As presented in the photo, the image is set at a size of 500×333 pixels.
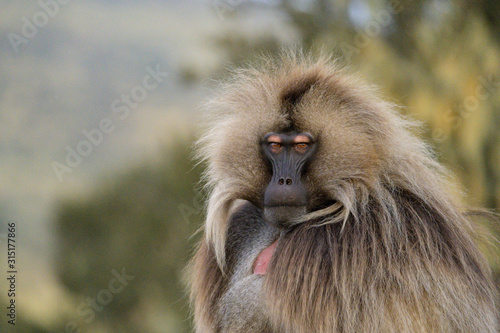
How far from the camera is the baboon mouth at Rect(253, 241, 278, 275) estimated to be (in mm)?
2495

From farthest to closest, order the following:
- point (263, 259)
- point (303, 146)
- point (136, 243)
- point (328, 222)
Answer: point (136, 243) < point (263, 259) < point (303, 146) < point (328, 222)

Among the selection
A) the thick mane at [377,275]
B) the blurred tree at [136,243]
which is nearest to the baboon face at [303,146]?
the thick mane at [377,275]

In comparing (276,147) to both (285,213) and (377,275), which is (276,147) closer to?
(285,213)

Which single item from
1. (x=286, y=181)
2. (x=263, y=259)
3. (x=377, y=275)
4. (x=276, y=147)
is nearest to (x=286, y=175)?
(x=286, y=181)

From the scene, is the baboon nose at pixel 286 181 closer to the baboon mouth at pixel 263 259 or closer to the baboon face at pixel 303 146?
the baboon face at pixel 303 146

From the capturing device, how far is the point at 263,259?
8.29 ft

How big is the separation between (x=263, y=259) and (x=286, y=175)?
16.1 inches

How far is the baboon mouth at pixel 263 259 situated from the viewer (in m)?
2.49

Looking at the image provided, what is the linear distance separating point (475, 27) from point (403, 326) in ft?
14.9

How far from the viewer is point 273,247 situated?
2.53 metres

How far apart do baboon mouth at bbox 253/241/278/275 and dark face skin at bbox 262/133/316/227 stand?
0.16 m

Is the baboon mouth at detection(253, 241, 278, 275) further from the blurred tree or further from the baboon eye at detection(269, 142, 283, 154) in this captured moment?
the blurred tree

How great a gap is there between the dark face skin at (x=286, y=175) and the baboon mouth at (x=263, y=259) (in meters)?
0.16

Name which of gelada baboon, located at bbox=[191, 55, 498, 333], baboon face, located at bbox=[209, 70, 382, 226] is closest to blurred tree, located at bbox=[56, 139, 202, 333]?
gelada baboon, located at bbox=[191, 55, 498, 333]
